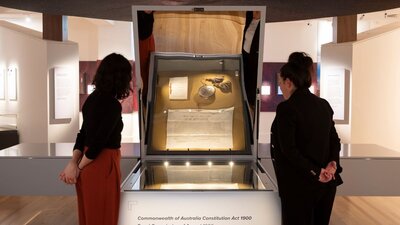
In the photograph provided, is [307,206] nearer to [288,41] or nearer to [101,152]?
[101,152]

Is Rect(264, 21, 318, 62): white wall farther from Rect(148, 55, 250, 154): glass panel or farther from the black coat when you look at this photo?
the black coat

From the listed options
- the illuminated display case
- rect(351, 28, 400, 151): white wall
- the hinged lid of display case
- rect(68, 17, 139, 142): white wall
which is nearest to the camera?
the illuminated display case

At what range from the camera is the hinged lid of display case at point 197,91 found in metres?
3.25

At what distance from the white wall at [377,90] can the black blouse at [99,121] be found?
5621mm

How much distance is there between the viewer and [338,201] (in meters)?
5.88

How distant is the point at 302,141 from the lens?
86.2 inches

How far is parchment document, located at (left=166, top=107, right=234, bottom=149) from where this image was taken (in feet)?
10.8

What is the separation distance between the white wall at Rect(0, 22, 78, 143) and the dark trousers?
19.9ft

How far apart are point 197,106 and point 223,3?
816mm

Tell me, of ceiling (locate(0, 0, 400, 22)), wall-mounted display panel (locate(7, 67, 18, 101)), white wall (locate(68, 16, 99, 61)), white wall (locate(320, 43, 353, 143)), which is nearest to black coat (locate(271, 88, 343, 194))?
ceiling (locate(0, 0, 400, 22))

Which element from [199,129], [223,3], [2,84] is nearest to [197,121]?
[199,129]

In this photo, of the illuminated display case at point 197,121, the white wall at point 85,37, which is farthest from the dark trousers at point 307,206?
the white wall at point 85,37

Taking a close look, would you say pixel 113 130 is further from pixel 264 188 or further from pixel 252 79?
pixel 252 79

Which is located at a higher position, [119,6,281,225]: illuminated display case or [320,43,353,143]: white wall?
[320,43,353,143]: white wall
